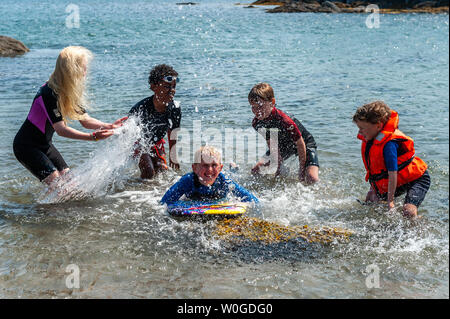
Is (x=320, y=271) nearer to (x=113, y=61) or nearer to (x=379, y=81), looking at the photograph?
(x=379, y=81)

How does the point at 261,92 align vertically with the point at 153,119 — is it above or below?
above

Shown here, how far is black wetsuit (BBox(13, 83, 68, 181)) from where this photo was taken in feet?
19.1

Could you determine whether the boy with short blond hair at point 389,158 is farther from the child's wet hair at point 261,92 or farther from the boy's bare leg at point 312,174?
the child's wet hair at point 261,92

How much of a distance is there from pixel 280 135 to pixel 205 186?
199 centimetres

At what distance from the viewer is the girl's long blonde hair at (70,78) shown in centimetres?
571

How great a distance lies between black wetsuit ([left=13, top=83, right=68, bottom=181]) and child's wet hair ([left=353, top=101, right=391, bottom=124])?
3.71 meters

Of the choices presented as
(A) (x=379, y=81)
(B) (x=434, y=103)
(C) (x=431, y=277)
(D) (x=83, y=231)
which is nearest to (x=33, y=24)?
(A) (x=379, y=81)

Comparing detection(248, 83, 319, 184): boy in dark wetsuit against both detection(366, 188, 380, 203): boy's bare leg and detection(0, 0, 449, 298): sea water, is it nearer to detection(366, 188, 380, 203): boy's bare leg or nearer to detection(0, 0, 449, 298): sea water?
detection(0, 0, 449, 298): sea water

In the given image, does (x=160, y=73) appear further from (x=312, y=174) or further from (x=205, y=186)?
(x=312, y=174)

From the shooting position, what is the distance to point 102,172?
274 inches

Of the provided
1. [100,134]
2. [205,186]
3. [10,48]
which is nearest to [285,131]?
[205,186]

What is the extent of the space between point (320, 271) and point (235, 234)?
3.65 ft

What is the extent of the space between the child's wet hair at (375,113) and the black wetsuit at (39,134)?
3.71 m

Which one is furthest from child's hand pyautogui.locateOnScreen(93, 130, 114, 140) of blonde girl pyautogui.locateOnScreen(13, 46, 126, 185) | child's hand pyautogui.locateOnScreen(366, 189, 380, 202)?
child's hand pyautogui.locateOnScreen(366, 189, 380, 202)
